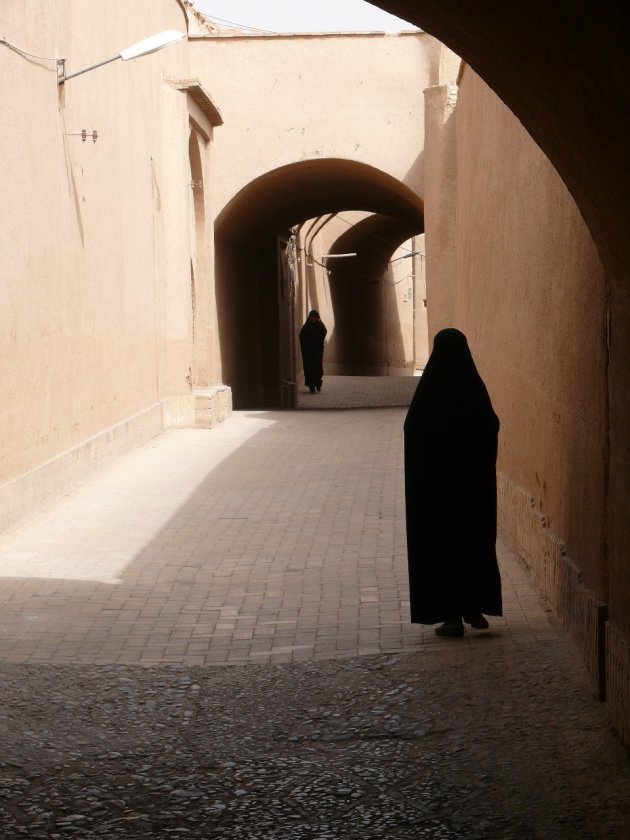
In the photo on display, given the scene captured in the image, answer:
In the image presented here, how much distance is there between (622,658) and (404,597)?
2558 millimetres

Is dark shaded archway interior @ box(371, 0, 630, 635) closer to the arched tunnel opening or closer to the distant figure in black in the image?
the arched tunnel opening

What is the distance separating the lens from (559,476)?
6336 millimetres

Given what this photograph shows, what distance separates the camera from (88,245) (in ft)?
40.0

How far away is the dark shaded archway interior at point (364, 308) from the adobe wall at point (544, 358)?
26.7m

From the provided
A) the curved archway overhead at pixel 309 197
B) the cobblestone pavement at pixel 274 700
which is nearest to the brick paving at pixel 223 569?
the cobblestone pavement at pixel 274 700

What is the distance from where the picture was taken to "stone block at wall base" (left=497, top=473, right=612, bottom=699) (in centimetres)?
496

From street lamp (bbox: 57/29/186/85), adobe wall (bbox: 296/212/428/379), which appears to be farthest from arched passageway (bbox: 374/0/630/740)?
adobe wall (bbox: 296/212/428/379)

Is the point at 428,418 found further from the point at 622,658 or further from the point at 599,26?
the point at 599,26

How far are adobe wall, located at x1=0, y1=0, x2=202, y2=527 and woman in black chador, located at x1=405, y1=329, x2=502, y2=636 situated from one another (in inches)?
160

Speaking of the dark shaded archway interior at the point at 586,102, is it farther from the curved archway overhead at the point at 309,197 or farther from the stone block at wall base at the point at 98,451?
the curved archway overhead at the point at 309,197

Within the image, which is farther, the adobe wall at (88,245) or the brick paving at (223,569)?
the adobe wall at (88,245)

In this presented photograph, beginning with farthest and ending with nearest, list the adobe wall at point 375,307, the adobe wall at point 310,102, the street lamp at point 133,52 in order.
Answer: the adobe wall at point 375,307, the adobe wall at point 310,102, the street lamp at point 133,52

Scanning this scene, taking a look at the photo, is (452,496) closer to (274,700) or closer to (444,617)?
(444,617)

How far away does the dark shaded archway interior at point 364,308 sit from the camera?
124ft
